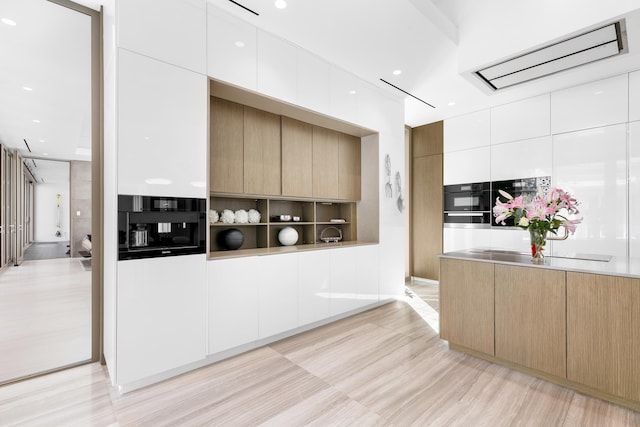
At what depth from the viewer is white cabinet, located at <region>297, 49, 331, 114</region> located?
307cm

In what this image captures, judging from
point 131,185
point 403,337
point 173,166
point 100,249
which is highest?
point 173,166

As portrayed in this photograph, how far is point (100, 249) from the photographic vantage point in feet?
8.06

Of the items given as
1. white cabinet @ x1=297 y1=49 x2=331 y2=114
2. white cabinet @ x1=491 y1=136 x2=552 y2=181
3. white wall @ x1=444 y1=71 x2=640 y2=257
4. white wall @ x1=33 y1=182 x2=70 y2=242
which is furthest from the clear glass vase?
white wall @ x1=33 y1=182 x2=70 y2=242

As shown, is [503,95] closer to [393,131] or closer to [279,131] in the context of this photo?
[393,131]

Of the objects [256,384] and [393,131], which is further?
[393,131]

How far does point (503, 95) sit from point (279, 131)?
315 centimetres

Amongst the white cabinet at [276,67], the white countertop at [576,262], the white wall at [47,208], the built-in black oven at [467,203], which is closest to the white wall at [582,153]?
the built-in black oven at [467,203]

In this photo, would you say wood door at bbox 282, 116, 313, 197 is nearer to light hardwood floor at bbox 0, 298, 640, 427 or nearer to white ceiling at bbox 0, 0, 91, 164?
light hardwood floor at bbox 0, 298, 640, 427

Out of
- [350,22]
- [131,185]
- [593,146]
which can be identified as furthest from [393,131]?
[131,185]

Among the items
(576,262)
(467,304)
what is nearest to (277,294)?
(467,304)

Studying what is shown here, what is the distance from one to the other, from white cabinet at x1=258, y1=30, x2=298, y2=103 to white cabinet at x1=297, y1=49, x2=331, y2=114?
8 cm

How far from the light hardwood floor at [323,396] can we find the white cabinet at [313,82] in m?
2.50

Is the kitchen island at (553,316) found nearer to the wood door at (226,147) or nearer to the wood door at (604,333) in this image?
the wood door at (604,333)

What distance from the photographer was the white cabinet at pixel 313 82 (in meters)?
3.07
